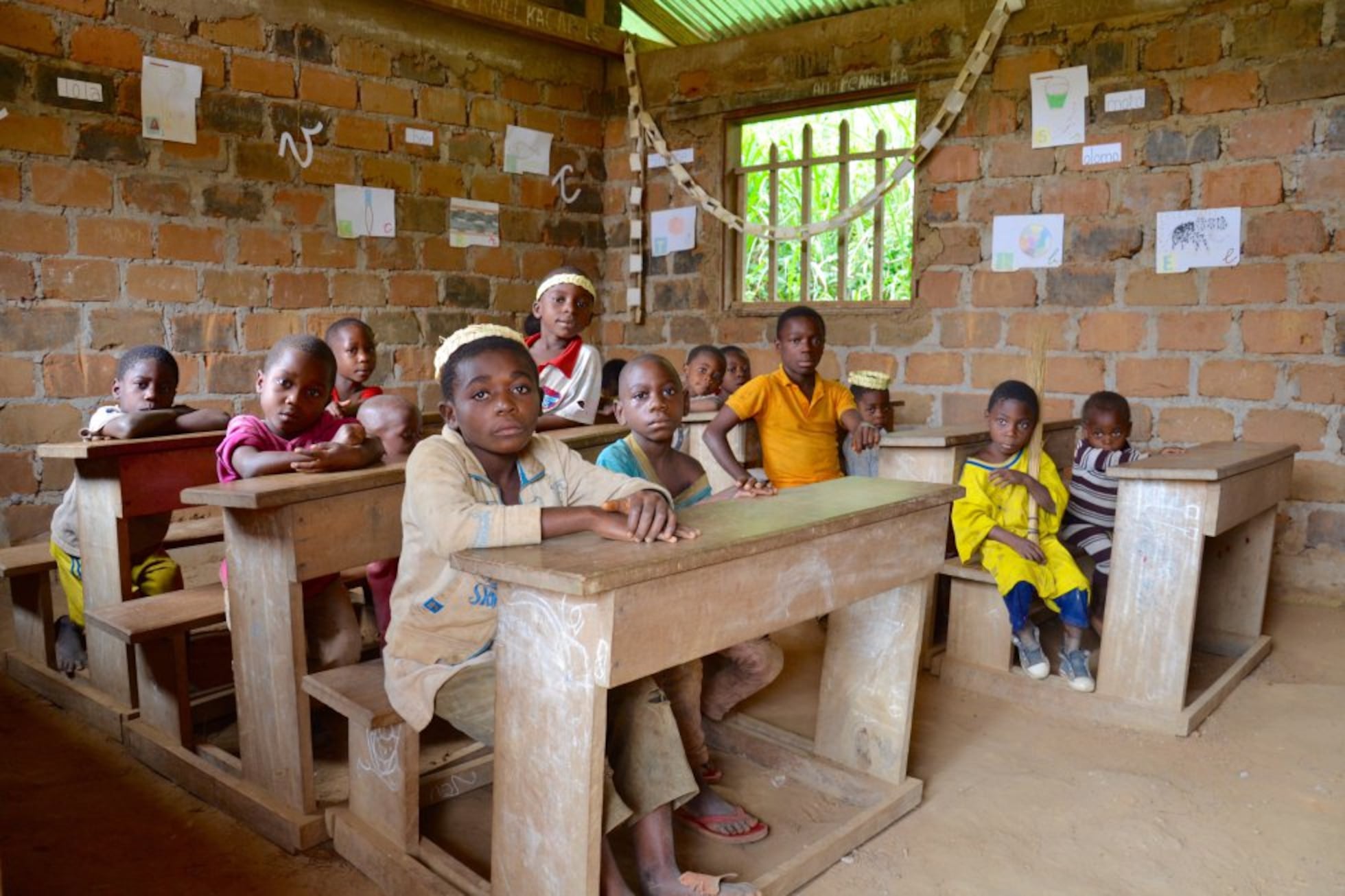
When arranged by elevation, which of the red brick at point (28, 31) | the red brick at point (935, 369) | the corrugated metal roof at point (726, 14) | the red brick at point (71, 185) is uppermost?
the corrugated metal roof at point (726, 14)

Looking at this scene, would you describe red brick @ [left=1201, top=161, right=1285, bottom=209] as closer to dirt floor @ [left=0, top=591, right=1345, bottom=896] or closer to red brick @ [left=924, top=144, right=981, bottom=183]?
red brick @ [left=924, top=144, right=981, bottom=183]

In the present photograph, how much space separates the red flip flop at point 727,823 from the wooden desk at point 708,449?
171cm

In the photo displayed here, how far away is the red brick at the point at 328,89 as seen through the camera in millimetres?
5211

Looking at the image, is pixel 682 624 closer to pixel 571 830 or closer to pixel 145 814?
pixel 571 830

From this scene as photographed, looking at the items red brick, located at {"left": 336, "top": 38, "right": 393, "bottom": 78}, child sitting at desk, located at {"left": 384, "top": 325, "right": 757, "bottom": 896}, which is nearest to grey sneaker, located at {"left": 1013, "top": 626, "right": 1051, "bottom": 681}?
child sitting at desk, located at {"left": 384, "top": 325, "right": 757, "bottom": 896}

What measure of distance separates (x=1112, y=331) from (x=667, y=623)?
153 inches

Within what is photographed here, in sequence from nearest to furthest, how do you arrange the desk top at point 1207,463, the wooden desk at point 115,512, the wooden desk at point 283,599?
the wooden desk at point 283,599 → the wooden desk at point 115,512 → the desk top at point 1207,463

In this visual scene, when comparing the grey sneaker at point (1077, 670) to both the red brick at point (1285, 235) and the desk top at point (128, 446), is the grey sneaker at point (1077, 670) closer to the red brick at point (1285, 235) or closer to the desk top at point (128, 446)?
the red brick at point (1285, 235)

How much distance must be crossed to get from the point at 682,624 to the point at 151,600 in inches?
74.9

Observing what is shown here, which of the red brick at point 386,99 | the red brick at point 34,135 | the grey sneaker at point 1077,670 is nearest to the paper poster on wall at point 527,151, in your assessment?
the red brick at point 386,99

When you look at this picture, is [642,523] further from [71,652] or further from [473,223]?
[473,223]

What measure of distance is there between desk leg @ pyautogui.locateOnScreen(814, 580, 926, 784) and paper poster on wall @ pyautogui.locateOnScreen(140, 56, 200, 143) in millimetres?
4156

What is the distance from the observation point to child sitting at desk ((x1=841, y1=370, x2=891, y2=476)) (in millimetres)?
4246

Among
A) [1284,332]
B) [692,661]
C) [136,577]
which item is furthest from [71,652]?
[1284,332]
